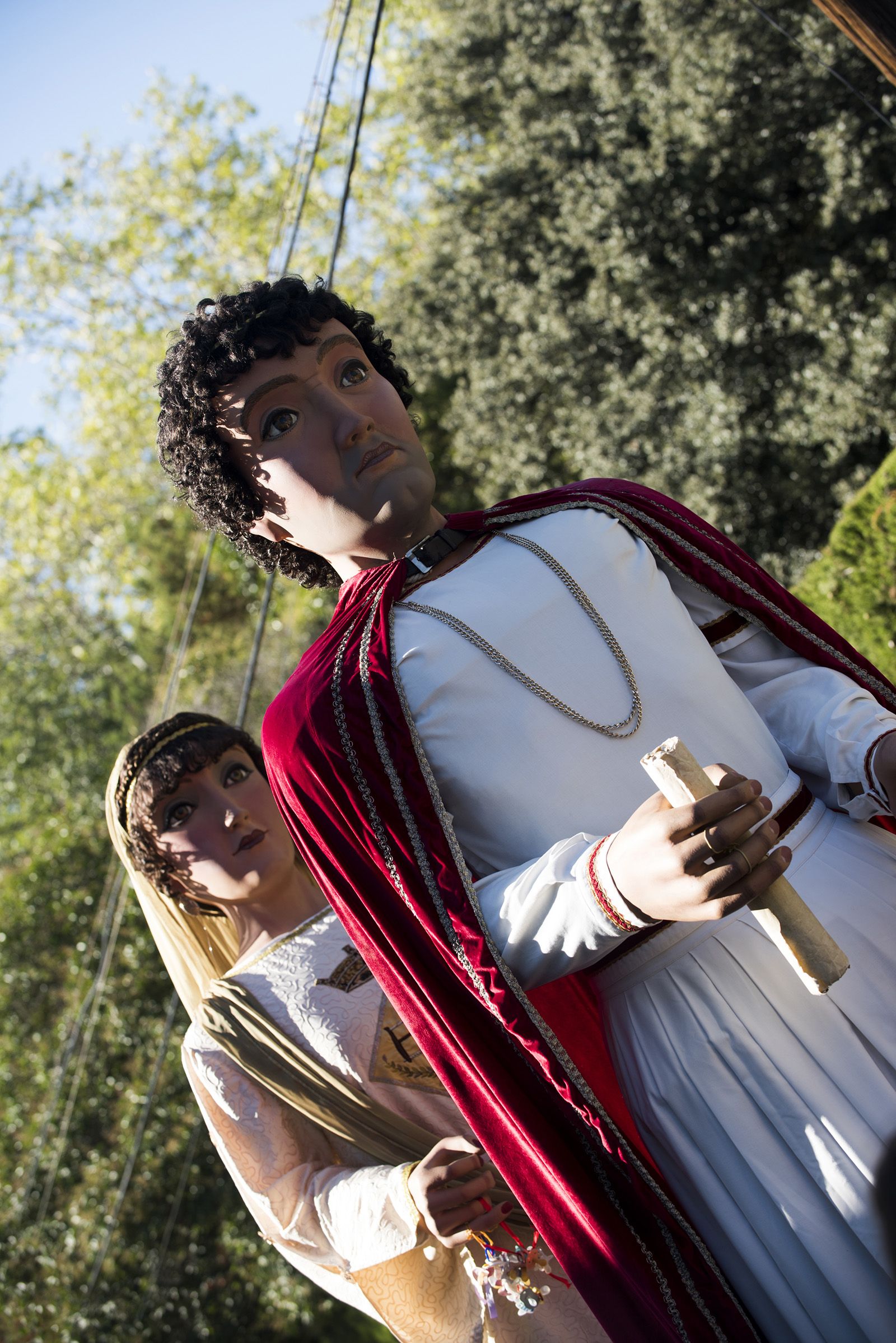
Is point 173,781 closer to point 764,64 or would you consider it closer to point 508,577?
point 508,577

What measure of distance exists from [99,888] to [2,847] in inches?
138

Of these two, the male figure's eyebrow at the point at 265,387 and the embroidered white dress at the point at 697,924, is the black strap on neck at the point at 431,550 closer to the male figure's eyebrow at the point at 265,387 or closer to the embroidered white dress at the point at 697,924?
the embroidered white dress at the point at 697,924

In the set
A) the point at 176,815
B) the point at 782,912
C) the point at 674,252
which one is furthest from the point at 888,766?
the point at 674,252

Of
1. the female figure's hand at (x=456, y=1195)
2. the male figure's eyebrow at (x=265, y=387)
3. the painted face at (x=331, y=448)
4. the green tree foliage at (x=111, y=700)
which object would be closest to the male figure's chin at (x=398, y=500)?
the painted face at (x=331, y=448)

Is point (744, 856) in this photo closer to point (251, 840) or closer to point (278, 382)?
point (278, 382)

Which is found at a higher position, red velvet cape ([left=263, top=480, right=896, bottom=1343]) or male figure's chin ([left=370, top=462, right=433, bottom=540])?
male figure's chin ([left=370, top=462, right=433, bottom=540])

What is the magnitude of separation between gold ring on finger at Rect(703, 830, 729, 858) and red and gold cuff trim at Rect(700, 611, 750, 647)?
2.62 feet

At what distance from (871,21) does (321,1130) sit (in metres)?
2.76

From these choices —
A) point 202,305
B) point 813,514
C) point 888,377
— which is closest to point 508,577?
point 202,305

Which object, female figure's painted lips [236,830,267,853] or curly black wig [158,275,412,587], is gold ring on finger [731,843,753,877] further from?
female figure's painted lips [236,830,267,853]

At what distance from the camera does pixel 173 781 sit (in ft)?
9.32

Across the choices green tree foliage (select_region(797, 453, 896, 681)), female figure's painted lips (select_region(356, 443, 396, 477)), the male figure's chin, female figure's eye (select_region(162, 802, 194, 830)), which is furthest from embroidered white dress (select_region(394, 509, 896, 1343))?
green tree foliage (select_region(797, 453, 896, 681))

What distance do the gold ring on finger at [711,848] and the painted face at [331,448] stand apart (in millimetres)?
892

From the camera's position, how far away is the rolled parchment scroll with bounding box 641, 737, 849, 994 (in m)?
1.14
